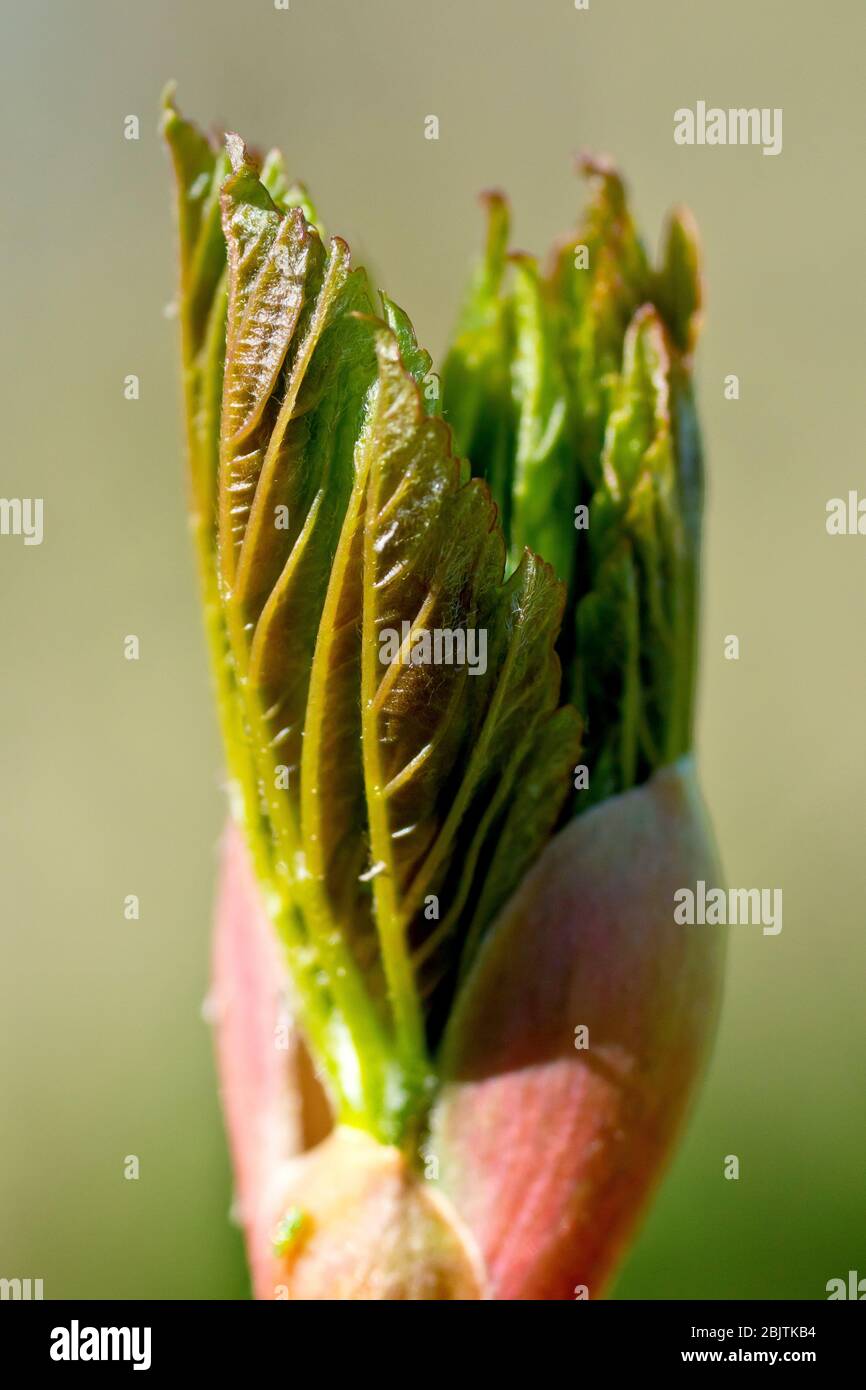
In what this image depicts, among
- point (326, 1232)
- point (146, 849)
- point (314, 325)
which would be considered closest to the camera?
point (314, 325)

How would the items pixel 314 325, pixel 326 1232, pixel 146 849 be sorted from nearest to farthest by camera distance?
pixel 314 325
pixel 326 1232
pixel 146 849

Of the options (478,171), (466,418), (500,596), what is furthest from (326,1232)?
(478,171)

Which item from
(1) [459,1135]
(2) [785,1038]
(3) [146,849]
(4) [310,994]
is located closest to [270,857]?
(4) [310,994]

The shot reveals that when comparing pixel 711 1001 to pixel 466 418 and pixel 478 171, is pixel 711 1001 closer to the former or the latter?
pixel 466 418

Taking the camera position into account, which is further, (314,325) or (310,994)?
(310,994)

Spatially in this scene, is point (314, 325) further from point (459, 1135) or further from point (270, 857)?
point (459, 1135)

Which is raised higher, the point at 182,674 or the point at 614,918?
the point at 182,674
